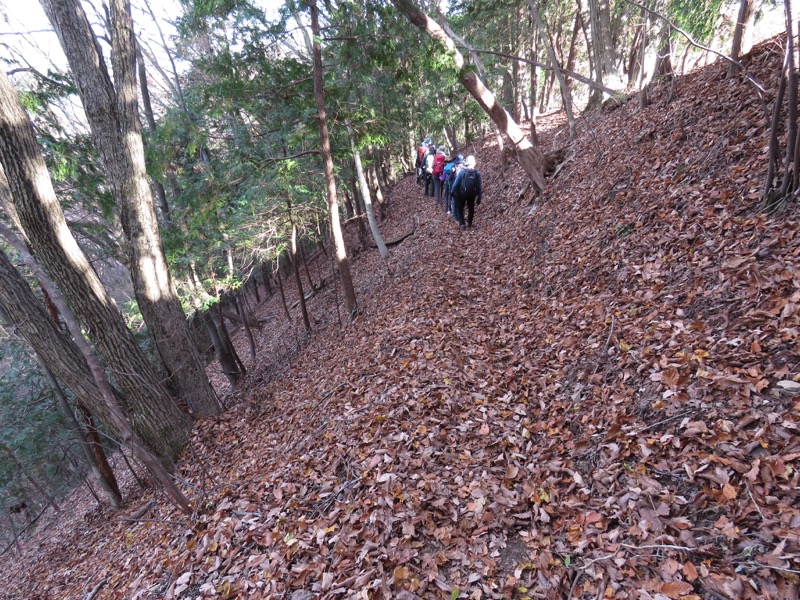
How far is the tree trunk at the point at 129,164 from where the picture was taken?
5.54 metres

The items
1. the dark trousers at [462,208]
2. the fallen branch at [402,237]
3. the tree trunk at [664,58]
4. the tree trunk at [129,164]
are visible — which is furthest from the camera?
the fallen branch at [402,237]

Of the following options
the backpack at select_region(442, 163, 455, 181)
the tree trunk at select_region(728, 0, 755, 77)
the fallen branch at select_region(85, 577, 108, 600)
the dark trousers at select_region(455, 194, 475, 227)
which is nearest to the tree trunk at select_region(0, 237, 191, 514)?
the fallen branch at select_region(85, 577, 108, 600)

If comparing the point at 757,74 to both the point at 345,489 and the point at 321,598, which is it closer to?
the point at 345,489

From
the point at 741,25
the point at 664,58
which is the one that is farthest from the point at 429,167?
the point at 741,25

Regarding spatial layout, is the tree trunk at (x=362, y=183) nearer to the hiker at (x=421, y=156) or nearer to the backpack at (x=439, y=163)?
the backpack at (x=439, y=163)

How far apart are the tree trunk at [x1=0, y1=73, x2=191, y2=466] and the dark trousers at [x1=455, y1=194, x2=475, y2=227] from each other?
9152mm

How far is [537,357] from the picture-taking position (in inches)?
209

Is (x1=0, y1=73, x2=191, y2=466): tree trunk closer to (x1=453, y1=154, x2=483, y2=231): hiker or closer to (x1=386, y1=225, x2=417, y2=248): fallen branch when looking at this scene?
(x1=453, y1=154, x2=483, y2=231): hiker

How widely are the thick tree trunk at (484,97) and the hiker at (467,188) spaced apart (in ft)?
3.88

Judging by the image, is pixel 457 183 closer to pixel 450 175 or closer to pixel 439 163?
pixel 450 175

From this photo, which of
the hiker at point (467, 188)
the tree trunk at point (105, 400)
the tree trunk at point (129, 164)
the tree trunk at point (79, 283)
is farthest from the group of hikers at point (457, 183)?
the tree trunk at point (105, 400)

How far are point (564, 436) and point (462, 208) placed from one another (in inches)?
357

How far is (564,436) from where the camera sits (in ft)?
12.8

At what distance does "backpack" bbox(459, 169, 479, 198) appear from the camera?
10.5m
